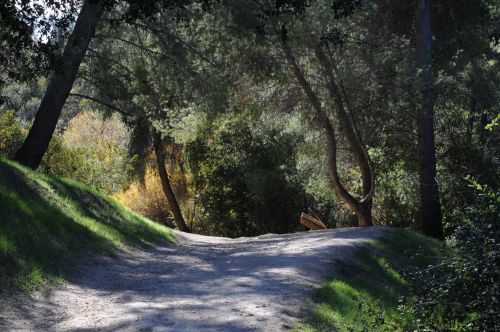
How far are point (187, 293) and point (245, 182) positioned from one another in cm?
1960

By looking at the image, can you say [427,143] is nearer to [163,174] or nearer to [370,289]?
[370,289]

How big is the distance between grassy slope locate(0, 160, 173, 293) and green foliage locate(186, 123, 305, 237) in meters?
11.6

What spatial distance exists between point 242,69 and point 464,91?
6.22m

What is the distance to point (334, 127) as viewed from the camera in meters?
20.9

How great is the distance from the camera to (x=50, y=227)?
10766 mm

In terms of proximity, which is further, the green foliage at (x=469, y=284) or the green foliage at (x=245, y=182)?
the green foliage at (x=245, y=182)

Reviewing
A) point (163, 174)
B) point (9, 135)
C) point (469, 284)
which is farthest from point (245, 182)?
point (469, 284)

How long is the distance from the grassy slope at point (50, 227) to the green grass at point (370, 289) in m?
3.65

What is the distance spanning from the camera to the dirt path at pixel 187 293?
272 inches

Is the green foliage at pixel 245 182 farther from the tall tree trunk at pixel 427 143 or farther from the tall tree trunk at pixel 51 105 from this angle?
the tall tree trunk at pixel 51 105

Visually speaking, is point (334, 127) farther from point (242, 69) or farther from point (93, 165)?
point (93, 165)

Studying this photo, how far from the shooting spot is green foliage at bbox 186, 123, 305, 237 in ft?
89.1

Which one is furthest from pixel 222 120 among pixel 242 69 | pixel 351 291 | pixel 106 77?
pixel 351 291

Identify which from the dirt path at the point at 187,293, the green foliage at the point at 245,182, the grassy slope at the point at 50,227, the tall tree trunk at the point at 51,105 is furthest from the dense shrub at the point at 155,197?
the dirt path at the point at 187,293
